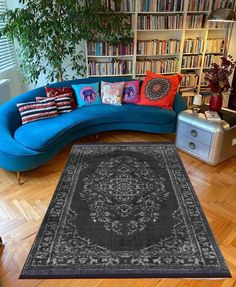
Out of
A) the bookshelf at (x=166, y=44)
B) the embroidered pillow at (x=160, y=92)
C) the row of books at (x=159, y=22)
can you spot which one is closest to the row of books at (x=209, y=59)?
the bookshelf at (x=166, y=44)

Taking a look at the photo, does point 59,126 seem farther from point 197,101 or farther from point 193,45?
point 193,45

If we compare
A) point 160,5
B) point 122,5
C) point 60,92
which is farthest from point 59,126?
point 160,5

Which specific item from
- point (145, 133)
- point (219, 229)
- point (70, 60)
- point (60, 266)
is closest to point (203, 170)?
point (219, 229)

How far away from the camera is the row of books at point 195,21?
397 centimetres

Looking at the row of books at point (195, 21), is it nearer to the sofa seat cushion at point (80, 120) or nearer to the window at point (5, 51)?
the sofa seat cushion at point (80, 120)

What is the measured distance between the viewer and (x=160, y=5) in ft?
12.5

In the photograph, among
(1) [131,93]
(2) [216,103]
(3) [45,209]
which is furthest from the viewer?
(1) [131,93]

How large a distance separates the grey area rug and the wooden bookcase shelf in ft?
6.52

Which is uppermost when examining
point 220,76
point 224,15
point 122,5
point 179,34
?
point 122,5

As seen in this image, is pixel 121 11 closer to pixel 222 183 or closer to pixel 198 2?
pixel 198 2

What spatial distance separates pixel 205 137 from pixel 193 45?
2.09m

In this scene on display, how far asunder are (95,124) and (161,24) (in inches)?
79.2

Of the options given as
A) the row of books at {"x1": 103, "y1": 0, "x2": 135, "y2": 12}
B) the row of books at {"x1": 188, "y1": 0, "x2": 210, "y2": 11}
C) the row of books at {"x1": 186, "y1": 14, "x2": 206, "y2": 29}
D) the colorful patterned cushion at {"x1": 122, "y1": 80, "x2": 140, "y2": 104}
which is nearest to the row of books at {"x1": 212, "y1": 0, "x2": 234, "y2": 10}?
the row of books at {"x1": 188, "y1": 0, "x2": 210, "y2": 11}

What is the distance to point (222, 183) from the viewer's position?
2520 millimetres
